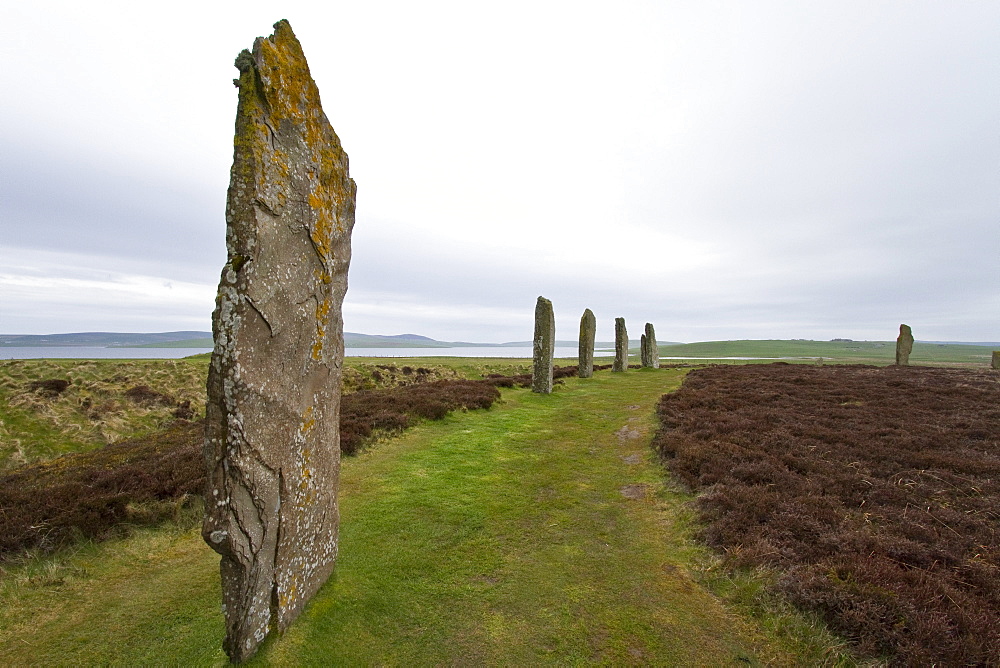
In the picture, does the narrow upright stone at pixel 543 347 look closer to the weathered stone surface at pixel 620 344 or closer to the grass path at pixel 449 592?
the grass path at pixel 449 592

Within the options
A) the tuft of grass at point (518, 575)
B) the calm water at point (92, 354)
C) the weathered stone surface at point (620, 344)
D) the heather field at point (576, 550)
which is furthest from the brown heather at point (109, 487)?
the calm water at point (92, 354)

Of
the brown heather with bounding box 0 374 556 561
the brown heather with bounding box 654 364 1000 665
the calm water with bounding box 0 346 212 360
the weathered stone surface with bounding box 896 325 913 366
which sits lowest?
the calm water with bounding box 0 346 212 360

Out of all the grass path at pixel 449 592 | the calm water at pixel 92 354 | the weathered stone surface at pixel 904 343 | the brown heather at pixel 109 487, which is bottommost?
the calm water at pixel 92 354

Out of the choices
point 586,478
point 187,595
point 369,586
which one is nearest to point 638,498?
point 586,478

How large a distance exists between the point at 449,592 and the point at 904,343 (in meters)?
42.0

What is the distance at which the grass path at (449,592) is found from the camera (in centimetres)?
407

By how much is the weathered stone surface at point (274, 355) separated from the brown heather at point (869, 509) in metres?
5.23

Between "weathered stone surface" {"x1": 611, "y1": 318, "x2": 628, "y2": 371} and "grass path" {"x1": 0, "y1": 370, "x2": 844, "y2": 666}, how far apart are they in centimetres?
2285

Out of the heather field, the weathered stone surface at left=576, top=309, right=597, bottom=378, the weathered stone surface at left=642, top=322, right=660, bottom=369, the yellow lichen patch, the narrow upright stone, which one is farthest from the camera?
the weathered stone surface at left=642, top=322, right=660, bottom=369

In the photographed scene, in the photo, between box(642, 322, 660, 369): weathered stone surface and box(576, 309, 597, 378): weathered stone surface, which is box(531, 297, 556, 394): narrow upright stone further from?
box(642, 322, 660, 369): weathered stone surface

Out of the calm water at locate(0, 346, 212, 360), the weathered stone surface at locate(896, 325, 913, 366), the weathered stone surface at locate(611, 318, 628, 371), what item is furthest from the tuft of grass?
the calm water at locate(0, 346, 212, 360)

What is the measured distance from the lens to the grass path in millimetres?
4070

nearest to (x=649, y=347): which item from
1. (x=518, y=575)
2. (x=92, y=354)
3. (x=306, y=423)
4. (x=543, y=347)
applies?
(x=543, y=347)

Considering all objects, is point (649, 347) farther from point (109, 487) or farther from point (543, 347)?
point (109, 487)
